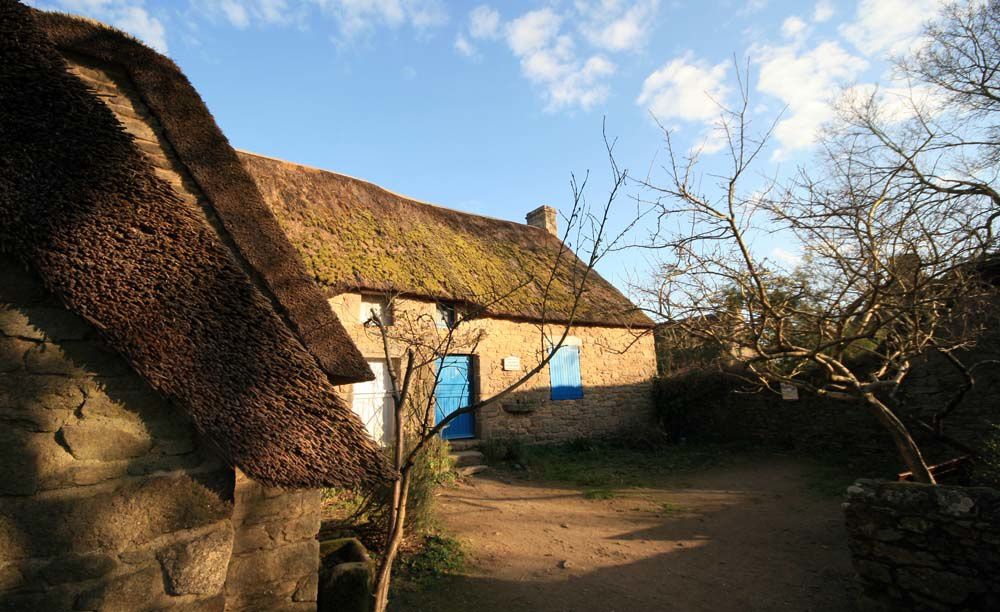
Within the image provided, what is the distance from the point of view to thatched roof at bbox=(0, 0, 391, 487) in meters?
1.78

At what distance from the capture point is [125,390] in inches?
76.0

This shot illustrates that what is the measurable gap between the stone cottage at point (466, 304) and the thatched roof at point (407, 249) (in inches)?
1.2

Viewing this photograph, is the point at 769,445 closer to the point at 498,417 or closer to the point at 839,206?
the point at 498,417

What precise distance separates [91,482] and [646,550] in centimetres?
480

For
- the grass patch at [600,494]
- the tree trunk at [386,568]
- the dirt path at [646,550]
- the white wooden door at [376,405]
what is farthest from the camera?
the white wooden door at [376,405]

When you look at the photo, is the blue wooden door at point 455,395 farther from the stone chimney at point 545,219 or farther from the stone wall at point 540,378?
the stone chimney at point 545,219

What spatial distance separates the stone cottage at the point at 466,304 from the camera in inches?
316

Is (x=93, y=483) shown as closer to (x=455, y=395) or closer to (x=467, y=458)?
(x=467, y=458)

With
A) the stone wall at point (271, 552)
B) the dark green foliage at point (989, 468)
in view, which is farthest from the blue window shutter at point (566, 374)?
the stone wall at point (271, 552)

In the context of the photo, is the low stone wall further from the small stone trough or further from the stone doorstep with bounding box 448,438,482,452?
the stone doorstep with bounding box 448,438,482,452

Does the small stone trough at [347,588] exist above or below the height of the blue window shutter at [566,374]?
below

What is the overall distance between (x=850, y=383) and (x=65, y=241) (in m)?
5.29

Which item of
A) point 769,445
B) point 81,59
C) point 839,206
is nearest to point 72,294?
point 81,59

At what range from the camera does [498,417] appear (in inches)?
379
